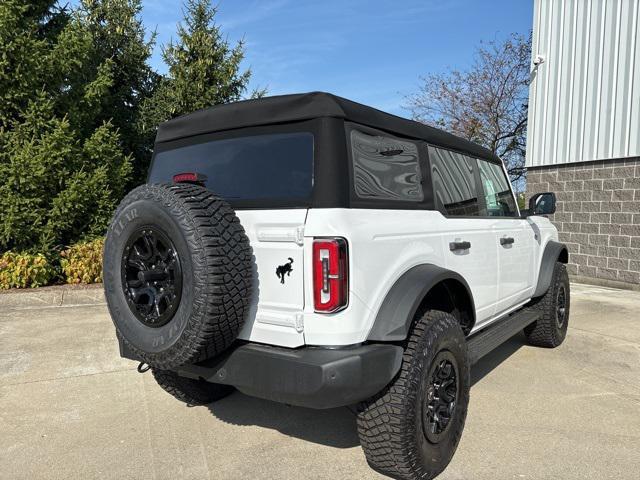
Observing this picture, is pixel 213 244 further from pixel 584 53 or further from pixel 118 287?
pixel 584 53

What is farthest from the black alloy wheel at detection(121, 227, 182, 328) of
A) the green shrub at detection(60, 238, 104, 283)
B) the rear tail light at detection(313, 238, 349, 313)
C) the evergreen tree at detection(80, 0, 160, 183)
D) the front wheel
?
the evergreen tree at detection(80, 0, 160, 183)

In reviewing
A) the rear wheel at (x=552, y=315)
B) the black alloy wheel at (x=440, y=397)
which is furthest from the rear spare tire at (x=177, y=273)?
the rear wheel at (x=552, y=315)

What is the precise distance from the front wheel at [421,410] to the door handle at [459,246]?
0.46m

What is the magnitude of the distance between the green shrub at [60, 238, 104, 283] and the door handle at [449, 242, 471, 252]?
255 inches

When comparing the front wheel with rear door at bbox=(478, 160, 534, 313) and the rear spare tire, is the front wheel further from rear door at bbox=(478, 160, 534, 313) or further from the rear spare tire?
rear door at bbox=(478, 160, 534, 313)

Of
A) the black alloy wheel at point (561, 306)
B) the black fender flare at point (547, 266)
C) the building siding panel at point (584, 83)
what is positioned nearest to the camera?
the black fender flare at point (547, 266)

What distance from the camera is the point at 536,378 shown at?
399cm

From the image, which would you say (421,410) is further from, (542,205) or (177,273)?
(542,205)

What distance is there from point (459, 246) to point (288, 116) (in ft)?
4.35

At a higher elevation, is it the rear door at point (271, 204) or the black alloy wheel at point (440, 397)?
the rear door at point (271, 204)

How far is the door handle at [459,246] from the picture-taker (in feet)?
9.44

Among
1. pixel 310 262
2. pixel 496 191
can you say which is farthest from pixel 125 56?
pixel 310 262

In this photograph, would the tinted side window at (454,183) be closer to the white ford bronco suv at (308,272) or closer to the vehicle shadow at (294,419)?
the white ford bronco suv at (308,272)

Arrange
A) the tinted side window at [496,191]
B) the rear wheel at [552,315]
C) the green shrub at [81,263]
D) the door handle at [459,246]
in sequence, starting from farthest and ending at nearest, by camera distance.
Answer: the green shrub at [81,263] → the rear wheel at [552,315] → the tinted side window at [496,191] → the door handle at [459,246]
